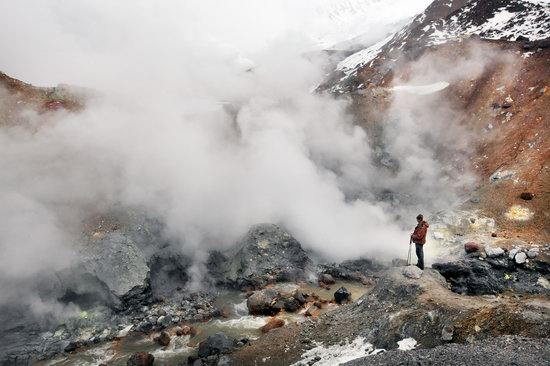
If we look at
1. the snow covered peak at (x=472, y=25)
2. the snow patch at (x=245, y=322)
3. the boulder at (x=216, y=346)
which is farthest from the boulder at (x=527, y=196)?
the boulder at (x=216, y=346)

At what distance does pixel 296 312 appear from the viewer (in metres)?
13.6

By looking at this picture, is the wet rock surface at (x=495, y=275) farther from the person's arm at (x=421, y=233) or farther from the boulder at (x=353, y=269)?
the boulder at (x=353, y=269)

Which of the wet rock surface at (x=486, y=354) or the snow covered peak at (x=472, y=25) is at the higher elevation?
the snow covered peak at (x=472, y=25)

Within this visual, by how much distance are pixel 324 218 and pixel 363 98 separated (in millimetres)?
10163

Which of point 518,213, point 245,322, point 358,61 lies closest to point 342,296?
point 245,322

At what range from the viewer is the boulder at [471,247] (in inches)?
559

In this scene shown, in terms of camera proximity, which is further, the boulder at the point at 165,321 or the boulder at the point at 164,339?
the boulder at the point at 165,321

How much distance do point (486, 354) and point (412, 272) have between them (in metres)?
4.32

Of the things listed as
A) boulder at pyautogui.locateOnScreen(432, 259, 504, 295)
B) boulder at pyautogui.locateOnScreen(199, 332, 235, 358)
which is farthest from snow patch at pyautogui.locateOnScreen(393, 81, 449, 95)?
boulder at pyautogui.locateOnScreen(199, 332, 235, 358)

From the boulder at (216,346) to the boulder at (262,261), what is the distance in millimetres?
4541

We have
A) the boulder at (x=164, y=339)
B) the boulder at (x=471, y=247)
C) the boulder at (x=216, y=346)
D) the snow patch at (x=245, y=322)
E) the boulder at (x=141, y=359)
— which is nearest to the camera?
the boulder at (x=216, y=346)

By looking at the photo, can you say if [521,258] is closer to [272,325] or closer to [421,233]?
[421,233]

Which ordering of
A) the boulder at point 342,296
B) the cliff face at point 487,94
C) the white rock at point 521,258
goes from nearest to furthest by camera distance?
the white rock at point 521,258, the boulder at point 342,296, the cliff face at point 487,94

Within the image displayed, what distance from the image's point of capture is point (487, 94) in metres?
22.0
